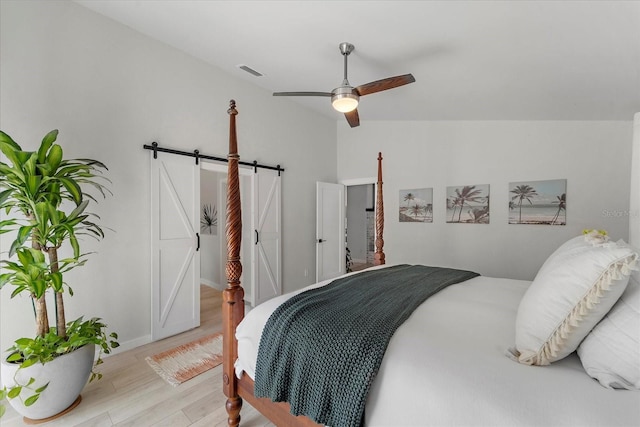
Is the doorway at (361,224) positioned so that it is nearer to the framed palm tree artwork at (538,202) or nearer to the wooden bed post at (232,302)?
the framed palm tree artwork at (538,202)

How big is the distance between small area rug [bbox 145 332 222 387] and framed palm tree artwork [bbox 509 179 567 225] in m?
3.91

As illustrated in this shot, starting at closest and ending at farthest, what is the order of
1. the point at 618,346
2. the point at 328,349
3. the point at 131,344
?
the point at 618,346 → the point at 328,349 → the point at 131,344

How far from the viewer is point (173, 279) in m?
3.11

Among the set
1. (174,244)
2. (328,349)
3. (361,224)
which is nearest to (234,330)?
(328,349)

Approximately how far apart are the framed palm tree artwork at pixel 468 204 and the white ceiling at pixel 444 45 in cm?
100

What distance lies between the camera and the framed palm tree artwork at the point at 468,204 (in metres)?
3.84

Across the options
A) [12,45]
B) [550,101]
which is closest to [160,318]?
[12,45]

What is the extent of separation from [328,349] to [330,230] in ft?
12.9

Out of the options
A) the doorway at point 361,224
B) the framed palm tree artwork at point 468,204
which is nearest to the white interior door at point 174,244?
the framed palm tree artwork at point 468,204

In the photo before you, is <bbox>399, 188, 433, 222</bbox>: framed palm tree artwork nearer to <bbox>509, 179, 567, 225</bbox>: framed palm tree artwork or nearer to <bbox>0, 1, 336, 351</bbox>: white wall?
<bbox>509, 179, 567, 225</bbox>: framed palm tree artwork

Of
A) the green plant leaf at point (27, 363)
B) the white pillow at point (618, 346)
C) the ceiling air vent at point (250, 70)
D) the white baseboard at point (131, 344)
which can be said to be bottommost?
the white baseboard at point (131, 344)

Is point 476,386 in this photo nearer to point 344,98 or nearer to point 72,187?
point 344,98

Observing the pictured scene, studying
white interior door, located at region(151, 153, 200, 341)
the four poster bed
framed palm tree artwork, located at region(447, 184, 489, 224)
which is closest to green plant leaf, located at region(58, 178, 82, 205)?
white interior door, located at region(151, 153, 200, 341)

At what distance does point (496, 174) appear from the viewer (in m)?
3.76
